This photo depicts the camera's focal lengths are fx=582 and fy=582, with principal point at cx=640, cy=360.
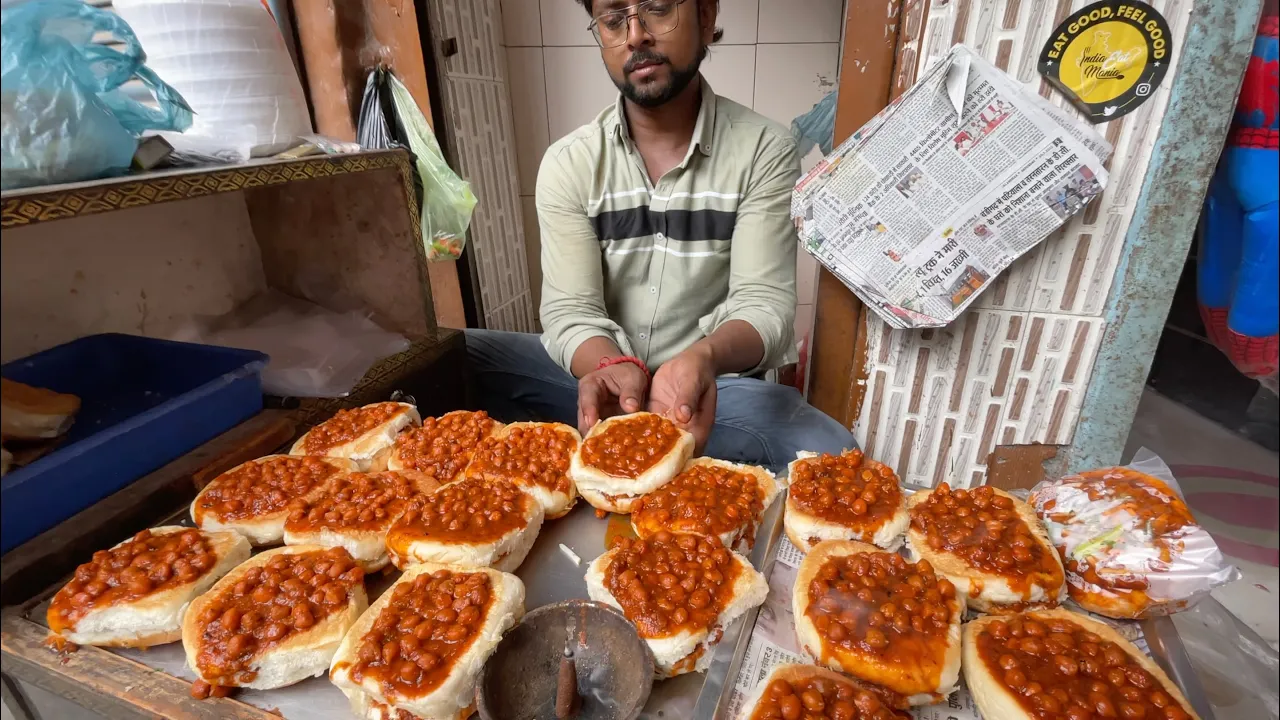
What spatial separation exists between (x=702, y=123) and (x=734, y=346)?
962 millimetres

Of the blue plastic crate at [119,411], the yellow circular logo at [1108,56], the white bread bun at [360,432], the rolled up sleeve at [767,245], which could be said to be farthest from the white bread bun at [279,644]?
the yellow circular logo at [1108,56]

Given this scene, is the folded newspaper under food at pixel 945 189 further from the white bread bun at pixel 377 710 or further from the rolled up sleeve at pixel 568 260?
the white bread bun at pixel 377 710

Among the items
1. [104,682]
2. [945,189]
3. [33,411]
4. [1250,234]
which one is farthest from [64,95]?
[945,189]

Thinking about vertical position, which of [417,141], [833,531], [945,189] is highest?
[417,141]

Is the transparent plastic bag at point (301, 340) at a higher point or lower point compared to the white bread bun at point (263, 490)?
higher

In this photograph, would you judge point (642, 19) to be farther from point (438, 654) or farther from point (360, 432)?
point (438, 654)

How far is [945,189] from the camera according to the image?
207 centimetres

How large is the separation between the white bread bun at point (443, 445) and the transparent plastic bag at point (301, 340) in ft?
1.48

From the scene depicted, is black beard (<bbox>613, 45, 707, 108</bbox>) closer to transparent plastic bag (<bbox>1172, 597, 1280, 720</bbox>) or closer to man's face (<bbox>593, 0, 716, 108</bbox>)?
man's face (<bbox>593, 0, 716, 108</bbox>)

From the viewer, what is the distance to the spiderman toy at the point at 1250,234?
2.60ft

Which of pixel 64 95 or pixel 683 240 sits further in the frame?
pixel 683 240

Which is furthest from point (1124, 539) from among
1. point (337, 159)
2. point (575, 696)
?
point (337, 159)

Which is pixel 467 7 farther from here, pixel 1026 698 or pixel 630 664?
pixel 1026 698

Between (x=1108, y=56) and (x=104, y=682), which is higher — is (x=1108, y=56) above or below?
above
